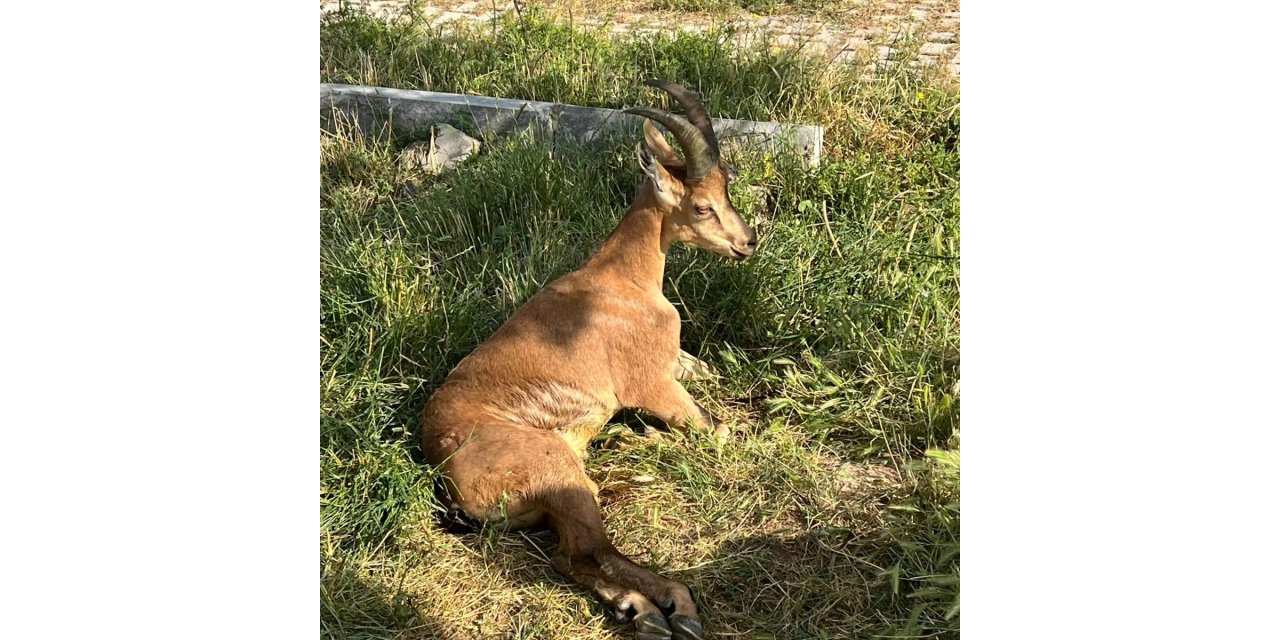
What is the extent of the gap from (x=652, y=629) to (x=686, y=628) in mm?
107

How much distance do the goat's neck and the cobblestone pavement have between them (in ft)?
8.03

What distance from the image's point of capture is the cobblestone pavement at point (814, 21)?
6.33m

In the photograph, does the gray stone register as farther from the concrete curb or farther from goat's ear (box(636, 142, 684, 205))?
goat's ear (box(636, 142, 684, 205))

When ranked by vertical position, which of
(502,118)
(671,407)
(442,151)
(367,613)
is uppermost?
(502,118)

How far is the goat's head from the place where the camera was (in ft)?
13.0

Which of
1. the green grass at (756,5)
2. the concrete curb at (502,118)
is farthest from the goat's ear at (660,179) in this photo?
the green grass at (756,5)

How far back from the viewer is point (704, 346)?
15.4 feet

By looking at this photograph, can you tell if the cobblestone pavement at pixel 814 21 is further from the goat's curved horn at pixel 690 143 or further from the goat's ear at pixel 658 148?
the goat's curved horn at pixel 690 143

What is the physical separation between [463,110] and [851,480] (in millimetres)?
3043

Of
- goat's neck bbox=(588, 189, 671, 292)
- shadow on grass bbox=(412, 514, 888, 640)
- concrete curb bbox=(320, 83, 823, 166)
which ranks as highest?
concrete curb bbox=(320, 83, 823, 166)

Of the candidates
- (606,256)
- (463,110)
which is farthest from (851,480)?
(463,110)

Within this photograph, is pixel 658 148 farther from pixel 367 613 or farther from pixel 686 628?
pixel 367 613

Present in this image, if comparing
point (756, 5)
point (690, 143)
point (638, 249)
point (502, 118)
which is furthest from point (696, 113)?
point (756, 5)

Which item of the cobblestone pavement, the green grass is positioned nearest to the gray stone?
the cobblestone pavement
